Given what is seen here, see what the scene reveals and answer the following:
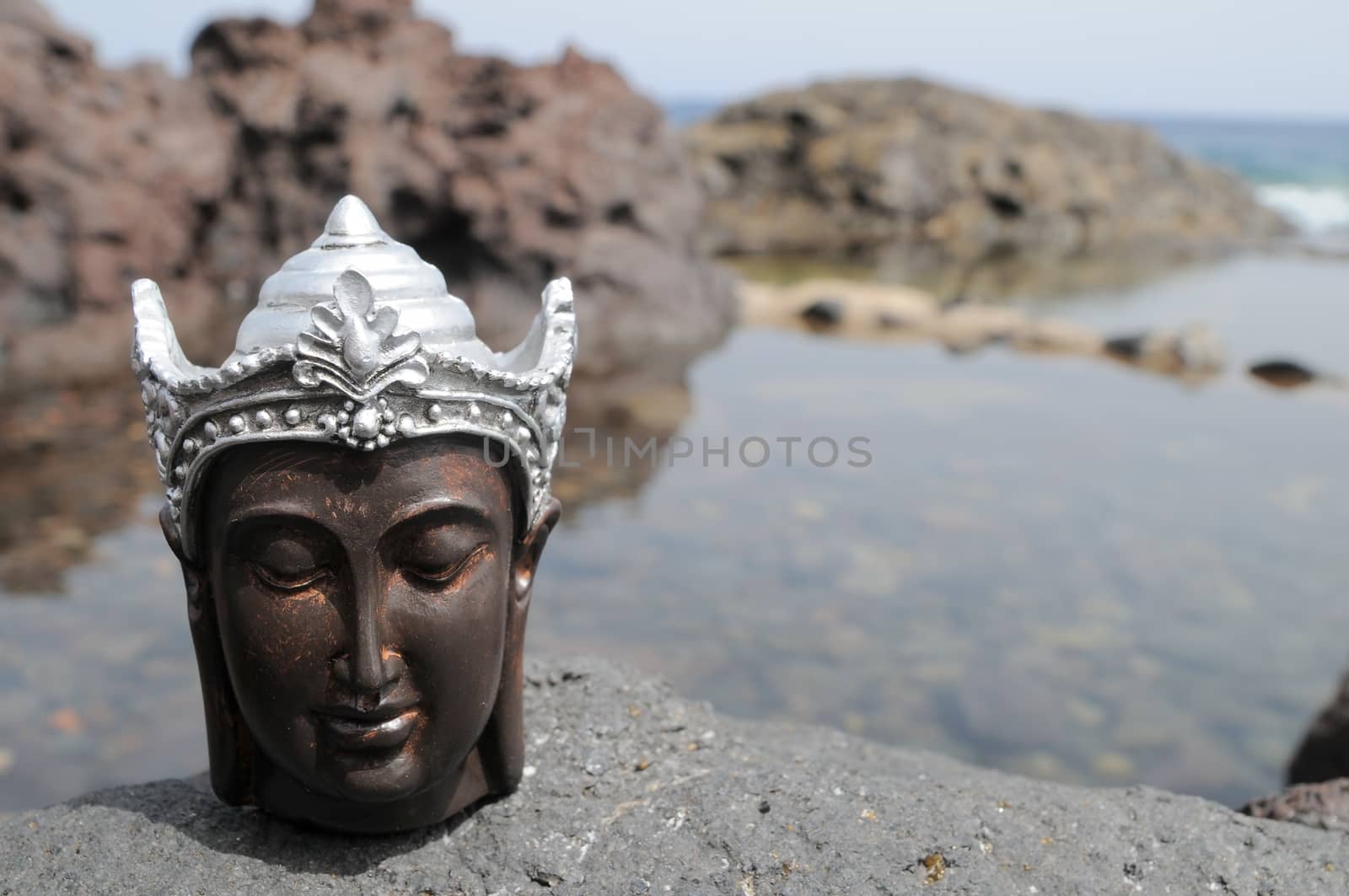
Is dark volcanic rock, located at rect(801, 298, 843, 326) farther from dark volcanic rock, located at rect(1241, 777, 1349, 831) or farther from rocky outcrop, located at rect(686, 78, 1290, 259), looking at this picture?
dark volcanic rock, located at rect(1241, 777, 1349, 831)

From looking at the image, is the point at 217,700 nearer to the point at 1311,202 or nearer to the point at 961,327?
the point at 961,327

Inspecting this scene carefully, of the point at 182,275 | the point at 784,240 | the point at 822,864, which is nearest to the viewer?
the point at 822,864

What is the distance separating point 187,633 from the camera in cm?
584

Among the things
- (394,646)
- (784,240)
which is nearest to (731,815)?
(394,646)

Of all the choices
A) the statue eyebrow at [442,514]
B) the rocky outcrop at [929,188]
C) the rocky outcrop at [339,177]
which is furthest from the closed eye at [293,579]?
the rocky outcrop at [929,188]

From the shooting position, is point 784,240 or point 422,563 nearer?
point 422,563

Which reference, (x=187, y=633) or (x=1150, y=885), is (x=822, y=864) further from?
(x=187, y=633)

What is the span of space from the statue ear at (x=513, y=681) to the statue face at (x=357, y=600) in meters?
0.22

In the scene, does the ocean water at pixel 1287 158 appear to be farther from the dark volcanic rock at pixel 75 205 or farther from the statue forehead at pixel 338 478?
the statue forehead at pixel 338 478

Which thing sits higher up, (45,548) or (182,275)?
(182,275)

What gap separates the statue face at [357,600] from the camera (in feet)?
8.06

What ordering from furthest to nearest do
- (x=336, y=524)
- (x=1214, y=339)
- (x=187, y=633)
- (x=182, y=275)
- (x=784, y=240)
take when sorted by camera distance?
(x=784, y=240)
(x=1214, y=339)
(x=182, y=275)
(x=187, y=633)
(x=336, y=524)

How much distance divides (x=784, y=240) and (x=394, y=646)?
78.6 feet

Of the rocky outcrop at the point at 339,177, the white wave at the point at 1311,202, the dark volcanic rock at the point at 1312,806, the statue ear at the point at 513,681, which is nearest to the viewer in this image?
the statue ear at the point at 513,681
